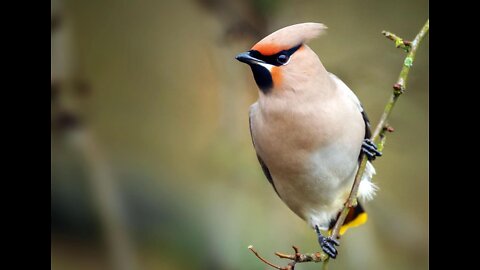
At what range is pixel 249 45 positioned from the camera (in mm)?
1830

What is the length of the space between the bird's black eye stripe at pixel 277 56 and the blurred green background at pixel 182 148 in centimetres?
44

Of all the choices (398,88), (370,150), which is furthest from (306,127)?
(398,88)

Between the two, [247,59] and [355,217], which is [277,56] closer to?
[247,59]

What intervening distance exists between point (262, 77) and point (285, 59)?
0.17 ft

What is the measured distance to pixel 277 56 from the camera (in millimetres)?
1176

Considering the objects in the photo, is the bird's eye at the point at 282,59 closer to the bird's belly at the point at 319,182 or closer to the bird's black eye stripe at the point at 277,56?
the bird's black eye stripe at the point at 277,56

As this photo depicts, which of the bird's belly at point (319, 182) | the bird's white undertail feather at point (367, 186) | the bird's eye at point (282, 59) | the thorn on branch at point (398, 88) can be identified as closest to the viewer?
the thorn on branch at point (398, 88)

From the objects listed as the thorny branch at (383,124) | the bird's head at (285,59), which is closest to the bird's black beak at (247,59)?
the bird's head at (285,59)

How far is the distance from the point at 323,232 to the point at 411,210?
0.25 m

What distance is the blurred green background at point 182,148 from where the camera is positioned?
5.67ft

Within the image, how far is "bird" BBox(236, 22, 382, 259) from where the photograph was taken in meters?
1.23

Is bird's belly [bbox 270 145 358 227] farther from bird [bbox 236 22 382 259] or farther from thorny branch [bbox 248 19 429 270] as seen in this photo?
thorny branch [bbox 248 19 429 270]

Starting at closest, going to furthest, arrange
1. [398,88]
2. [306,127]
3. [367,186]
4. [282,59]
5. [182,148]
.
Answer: [398,88] < [282,59] < [306,127] < [367,186] < [182,148]
